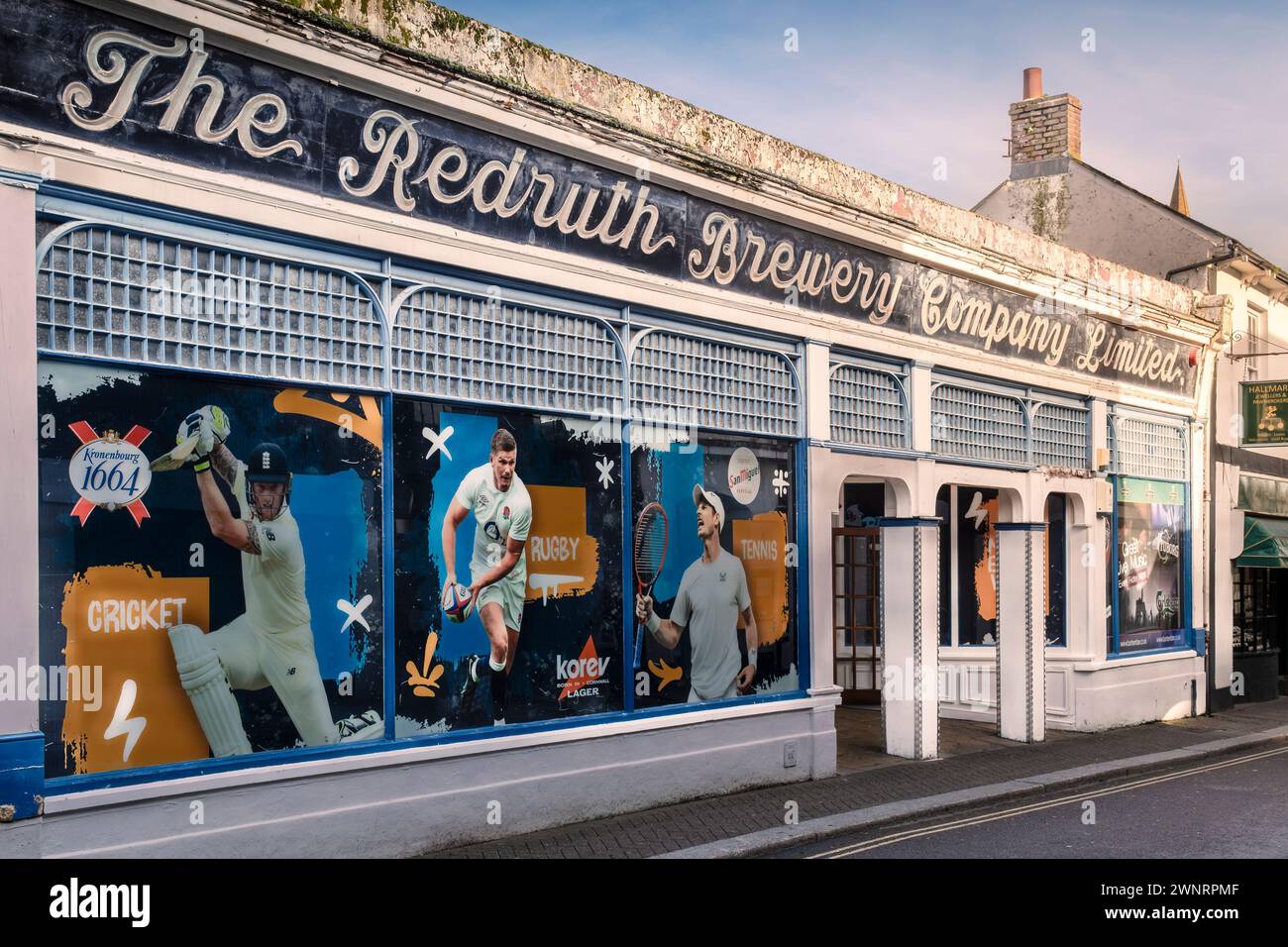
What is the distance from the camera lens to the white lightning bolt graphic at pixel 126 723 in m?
6.55

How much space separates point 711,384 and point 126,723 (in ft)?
18.8

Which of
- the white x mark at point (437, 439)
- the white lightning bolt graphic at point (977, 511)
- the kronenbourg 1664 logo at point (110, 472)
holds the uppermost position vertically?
the white x mark at point (437, 439)

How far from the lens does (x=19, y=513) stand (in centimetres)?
615

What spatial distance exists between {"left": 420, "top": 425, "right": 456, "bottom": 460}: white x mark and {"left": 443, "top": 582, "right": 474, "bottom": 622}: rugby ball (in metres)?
0.93

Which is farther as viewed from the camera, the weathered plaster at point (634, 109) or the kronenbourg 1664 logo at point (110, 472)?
the weathered plaster at point (634, 109)

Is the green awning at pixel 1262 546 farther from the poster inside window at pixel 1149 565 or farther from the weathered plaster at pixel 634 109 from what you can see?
the weathered plaster at pixel 634 109

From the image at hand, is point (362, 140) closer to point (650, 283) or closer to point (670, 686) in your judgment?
point (650, 283)

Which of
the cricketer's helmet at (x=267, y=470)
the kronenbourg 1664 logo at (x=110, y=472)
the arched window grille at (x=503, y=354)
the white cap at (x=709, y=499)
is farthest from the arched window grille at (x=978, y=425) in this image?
the kronenbourg 1664 logo at (x=110, y=472)

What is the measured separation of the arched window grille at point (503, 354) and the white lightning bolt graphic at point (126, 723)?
8.58ft

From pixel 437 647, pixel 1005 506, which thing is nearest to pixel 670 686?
pixel 437 647

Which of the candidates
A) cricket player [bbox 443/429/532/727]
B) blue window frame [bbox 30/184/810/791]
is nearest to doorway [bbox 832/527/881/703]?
blue window frame [bbox 30/184/810/791]
